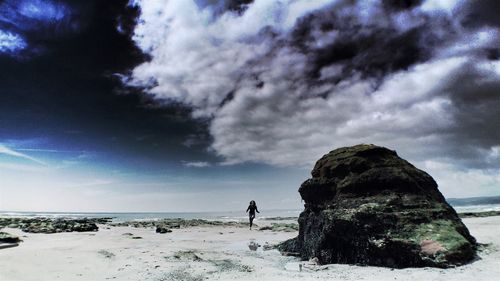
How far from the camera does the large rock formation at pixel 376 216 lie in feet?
31.9

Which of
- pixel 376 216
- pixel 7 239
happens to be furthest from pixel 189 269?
pixel 7 239

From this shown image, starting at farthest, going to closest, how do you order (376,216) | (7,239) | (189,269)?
(7,239)
(376,216)
(189,269)

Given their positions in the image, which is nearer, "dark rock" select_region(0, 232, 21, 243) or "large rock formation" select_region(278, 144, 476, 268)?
"large rock formation" select_region(278, 144, 476, 268)

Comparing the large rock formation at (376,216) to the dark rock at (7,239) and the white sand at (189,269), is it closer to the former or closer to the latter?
the white sand at (189,269)

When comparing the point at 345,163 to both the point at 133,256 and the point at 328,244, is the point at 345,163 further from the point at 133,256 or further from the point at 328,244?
the point at 133,256

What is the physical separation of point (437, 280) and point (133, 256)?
10284 mm

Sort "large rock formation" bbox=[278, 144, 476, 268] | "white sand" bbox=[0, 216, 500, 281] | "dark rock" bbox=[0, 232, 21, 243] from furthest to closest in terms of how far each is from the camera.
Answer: "dark rock" bbox=[0, 232, 21, 243], "large rock formation" bbox=[278, 144, 476, 268], "white sand" bbox=[0, 216, 500, 281]

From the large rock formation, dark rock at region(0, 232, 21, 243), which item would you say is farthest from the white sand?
dark rock at region(0, 232, 21, 243)

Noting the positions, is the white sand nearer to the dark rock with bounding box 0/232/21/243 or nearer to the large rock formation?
the large rock formation

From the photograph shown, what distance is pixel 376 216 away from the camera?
430 inches

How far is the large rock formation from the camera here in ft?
31.9

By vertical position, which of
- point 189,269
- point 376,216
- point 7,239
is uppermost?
point 376,216

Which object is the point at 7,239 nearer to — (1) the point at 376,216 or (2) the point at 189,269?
(2) the point at 189,269

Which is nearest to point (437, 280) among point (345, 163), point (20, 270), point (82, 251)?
point (345, 163)
